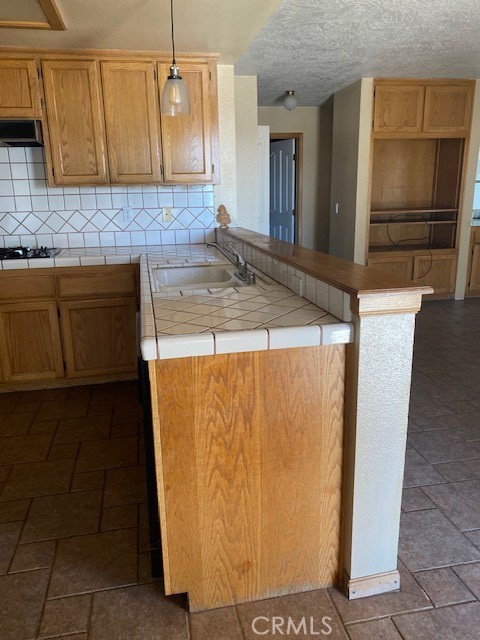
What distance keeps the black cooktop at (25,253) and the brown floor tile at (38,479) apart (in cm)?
140

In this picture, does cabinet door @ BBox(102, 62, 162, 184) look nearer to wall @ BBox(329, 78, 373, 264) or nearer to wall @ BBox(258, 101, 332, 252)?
wall @ BBox(329, 78, 373, 264)

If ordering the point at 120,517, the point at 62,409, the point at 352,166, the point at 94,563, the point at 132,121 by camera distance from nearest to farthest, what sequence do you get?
1. the point at 94,563
2. the point at 120,517
3. the point at 62,409
4. the point at 132,121
5. the point at 352,166

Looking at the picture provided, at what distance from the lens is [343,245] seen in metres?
5.42

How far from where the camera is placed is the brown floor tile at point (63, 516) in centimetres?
187

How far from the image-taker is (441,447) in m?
2.44

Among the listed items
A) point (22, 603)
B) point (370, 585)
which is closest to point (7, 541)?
point (22, 603)

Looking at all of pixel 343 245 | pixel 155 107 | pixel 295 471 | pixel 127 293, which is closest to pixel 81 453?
pixel 127 293

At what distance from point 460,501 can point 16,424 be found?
7.76 ft

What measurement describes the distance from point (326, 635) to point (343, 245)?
4.49 m

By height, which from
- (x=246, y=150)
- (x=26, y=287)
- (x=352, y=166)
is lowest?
(x=26, y=287)

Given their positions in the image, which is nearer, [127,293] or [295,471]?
[295,471]

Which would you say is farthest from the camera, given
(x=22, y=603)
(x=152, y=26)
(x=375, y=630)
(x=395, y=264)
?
(x=395, y=264)

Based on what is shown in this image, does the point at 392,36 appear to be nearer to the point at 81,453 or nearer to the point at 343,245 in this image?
the point at 343,245

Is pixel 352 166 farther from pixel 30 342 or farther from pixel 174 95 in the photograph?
pixel 30 342
